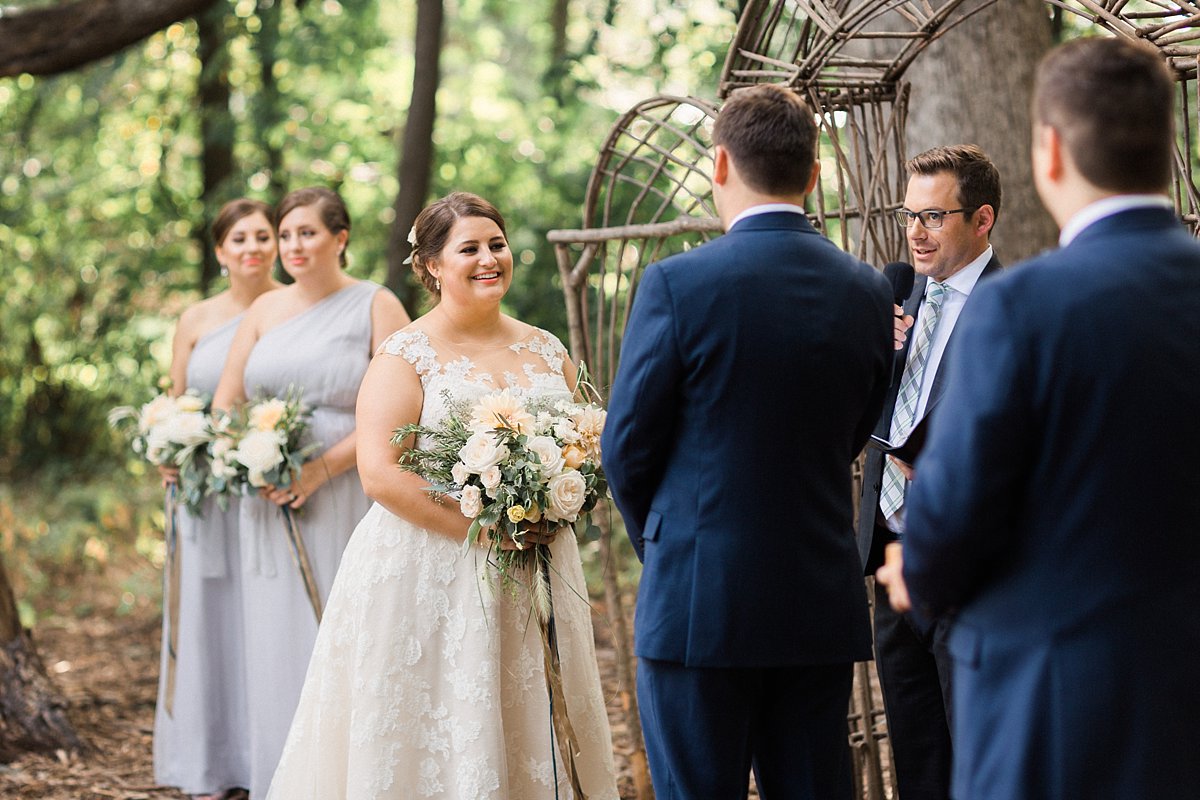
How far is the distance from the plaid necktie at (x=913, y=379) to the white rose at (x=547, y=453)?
87 centimetres

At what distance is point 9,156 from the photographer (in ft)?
32.1

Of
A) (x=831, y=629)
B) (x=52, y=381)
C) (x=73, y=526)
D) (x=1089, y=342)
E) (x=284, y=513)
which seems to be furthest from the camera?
(x=52, y=381)

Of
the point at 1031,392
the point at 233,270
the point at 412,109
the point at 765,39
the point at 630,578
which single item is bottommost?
the point at 630,578

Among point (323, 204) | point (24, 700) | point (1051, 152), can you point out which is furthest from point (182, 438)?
point (1051, 152)

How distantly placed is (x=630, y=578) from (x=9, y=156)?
6.18m

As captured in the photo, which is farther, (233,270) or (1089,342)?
(233,270)

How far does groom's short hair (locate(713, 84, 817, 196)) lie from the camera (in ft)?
7.59

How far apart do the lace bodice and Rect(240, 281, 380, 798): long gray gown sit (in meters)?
1.08

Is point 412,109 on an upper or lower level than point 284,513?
upper

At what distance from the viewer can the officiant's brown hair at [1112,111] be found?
1.83 metres

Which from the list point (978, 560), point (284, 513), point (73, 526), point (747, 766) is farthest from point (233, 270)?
point (73, 526)

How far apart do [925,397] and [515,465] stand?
3.52 feet

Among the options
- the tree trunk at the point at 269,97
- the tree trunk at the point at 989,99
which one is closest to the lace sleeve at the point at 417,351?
the tree trunk at the point at 989,99

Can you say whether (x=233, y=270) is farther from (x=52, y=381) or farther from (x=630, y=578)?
(x=52, y=381)
